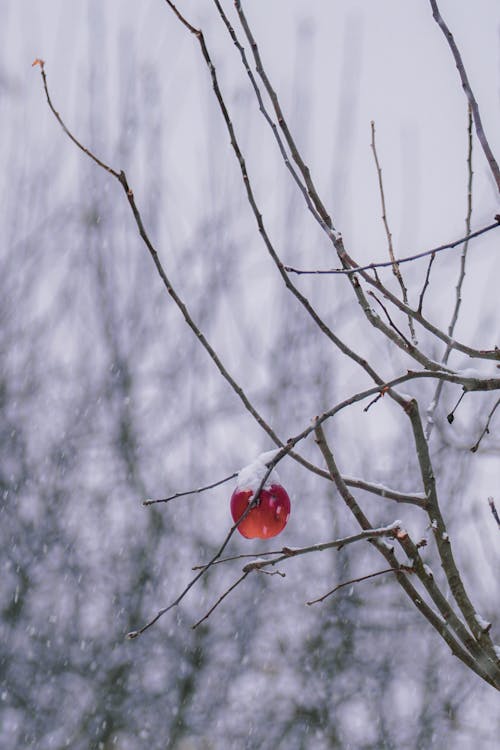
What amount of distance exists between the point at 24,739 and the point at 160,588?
49.4 inches

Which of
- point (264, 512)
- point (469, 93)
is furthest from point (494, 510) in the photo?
point (469, 93)

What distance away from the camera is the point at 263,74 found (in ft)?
3.89

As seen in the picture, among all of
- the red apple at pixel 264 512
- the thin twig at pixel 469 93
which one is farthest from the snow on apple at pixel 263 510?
the thin twig at pixel 469 93

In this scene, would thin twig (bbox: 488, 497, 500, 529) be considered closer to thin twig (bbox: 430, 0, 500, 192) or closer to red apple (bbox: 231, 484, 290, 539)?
red apple (bbox: 231, 484, 290, 539)

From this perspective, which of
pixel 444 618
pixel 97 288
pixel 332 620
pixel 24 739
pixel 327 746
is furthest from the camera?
pixel 97 288

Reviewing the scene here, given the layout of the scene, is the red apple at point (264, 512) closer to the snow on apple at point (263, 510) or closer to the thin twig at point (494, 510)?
the snow on apple at point (263, 510)

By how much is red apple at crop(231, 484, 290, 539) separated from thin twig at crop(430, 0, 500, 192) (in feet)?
2.18

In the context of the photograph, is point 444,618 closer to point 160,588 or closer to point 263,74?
point 263,74

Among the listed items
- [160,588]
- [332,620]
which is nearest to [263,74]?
[160,588]

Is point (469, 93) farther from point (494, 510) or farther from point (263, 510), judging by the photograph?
point (263, 510)

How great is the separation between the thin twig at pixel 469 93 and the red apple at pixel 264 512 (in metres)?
0.66

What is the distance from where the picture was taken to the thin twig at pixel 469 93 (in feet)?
3.56

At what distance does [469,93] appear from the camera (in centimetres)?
112

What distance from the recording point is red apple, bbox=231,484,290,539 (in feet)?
4.59
